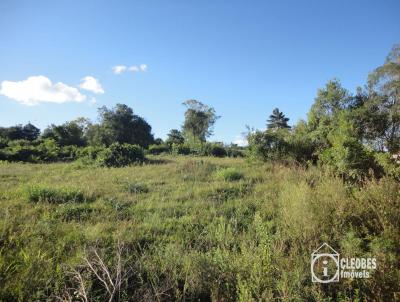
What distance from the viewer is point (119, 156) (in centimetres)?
1445

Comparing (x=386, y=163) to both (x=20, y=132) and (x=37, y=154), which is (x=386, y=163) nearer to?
(x=37, y=154)

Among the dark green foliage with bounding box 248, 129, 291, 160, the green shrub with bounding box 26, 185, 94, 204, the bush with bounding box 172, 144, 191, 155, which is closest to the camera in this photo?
the green shrub with bounding box 26, 185, 94, 204

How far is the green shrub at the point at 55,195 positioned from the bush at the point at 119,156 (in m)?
7.02

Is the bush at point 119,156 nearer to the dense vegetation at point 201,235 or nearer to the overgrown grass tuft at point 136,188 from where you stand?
the dense vegetation at point 201,235

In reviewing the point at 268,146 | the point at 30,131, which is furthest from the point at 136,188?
the point at 30,131

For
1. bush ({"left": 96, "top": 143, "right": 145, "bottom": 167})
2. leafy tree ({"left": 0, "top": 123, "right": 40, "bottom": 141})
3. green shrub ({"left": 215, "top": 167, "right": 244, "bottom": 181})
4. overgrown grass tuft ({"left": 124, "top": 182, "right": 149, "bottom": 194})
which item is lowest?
overgrown grass tuft ({"left": 124, "top": 182, "right": 149, "bottom": 194})

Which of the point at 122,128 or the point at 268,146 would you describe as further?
the point at 122,128

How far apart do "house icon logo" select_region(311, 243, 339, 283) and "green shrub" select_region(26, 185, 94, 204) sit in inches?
192

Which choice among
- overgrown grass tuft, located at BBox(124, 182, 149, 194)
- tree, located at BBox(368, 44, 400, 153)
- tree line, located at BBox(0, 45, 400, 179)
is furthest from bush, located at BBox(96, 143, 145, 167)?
tree, located at BBox(368, 44, 400, 153)

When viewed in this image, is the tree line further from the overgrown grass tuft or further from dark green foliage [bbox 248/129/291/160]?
the overgrown grass tuft

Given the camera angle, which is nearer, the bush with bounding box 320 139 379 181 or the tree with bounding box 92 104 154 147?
the bush with bounding box 320 139 379 181

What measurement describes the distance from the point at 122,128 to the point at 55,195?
33.9 meters

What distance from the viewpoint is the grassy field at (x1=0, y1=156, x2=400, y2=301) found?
295 centimetres

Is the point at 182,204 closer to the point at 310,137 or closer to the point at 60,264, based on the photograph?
the point at 60,264
